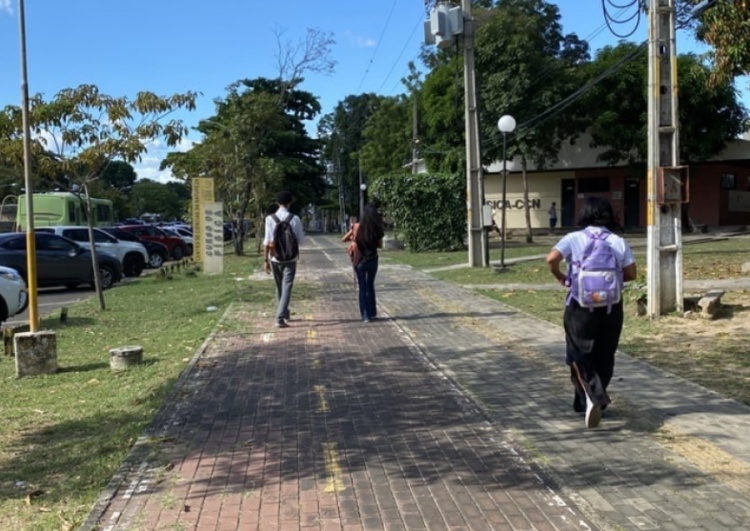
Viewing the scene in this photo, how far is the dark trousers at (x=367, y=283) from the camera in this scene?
10633 millimetres

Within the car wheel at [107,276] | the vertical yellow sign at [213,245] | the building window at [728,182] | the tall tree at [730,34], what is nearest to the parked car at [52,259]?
the car wheel at [107,276]

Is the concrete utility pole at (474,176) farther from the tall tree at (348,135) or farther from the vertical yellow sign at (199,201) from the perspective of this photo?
the tall tree at (348,135)

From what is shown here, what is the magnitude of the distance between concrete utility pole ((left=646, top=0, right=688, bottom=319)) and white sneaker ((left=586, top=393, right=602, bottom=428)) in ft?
17.0

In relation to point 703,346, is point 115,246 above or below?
above

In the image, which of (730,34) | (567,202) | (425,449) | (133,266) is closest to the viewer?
(425,449)

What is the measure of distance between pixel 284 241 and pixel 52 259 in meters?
10.4

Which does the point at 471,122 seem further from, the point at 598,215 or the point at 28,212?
the point at 598,215

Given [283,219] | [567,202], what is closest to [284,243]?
[283,219]

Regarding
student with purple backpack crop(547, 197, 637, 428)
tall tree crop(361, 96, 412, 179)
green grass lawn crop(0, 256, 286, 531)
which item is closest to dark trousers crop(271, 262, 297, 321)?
green grass lawn crop(0, 256, 286, 531)

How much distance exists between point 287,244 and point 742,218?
35.3 m

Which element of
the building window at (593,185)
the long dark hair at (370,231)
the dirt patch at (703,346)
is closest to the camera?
the dirt patch at (703,346)

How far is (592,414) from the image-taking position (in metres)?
5.57

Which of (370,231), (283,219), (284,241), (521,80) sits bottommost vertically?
(284,241)

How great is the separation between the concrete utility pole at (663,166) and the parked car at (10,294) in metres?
9.61
